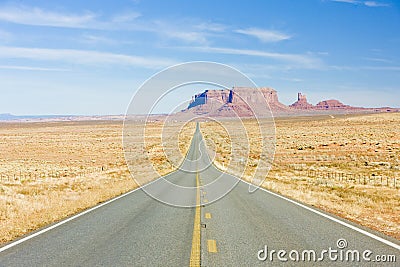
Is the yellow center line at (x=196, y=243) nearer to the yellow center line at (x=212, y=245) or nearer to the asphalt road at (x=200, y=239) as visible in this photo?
the asphalt road at (x=200, y=239)

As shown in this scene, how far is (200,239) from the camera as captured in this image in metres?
8.86

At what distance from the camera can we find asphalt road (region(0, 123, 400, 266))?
23.7 ft

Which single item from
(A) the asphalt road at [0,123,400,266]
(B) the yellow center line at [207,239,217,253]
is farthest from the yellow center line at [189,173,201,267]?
(B) the yellow center line at [207,239,217,253]

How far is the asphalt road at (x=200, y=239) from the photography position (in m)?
7.21

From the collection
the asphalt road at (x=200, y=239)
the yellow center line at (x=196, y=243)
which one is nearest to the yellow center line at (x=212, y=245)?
the asphalt road at (x=200, y=239)

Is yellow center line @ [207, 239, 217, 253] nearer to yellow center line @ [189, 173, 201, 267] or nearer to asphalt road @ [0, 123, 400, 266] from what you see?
asphalt road @ [0, 123, 400, 266]

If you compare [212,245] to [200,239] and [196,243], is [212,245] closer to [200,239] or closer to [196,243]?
[196,243]

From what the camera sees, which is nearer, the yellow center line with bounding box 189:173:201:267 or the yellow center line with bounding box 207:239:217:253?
the yellow center line with bounding box 189:173:201:267

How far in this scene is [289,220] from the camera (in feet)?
36.5

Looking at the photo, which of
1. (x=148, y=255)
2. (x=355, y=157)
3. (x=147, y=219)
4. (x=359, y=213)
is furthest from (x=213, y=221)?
(x=355, y=157)

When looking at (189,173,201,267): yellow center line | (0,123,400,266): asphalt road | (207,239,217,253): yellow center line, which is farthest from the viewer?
(207,239,217,253): yellow center line

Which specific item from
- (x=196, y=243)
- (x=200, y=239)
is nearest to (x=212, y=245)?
(x=196, y=243)

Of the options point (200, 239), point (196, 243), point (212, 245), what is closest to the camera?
point (212, 245)

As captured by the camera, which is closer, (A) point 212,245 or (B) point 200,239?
(A) point 212,245
